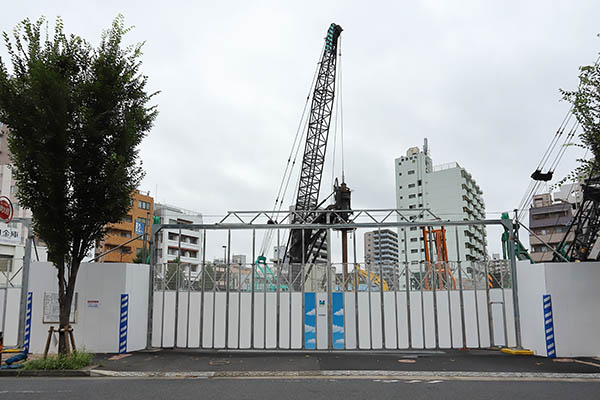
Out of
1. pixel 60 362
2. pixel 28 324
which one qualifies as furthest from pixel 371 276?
pixel 28 324

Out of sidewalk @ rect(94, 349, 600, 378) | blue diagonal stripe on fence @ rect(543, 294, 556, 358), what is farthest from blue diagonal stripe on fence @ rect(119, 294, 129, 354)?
blue diagonal stripe on fence @ rect(543, 294, 556, 358)

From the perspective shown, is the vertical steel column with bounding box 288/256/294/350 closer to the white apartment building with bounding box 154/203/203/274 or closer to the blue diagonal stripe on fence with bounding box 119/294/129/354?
the blue diagonal stripe on fence with bounding box 119/294/129/354

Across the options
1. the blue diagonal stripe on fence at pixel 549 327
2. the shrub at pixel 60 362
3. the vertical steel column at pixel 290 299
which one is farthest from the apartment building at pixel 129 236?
the blue diagonal stripe on fence at pixel 549 327

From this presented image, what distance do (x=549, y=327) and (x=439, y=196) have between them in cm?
6178

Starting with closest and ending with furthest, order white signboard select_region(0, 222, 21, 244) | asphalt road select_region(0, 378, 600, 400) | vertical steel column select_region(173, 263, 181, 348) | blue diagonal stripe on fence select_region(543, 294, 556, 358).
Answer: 1. asphalt road select_region(0, 378, 600, 400)
2. blue diagonal stripe on fence select_region(543, 294, 556, 358)
3. vertical steel column select_region(173, 263, 181, 348)
4. white signboard select_region(0, 222, 21, 244)

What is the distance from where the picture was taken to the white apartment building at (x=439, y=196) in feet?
230

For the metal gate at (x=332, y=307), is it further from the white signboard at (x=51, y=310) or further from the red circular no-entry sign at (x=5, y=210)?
the red circular no-entry sign at (x=5, y=210)

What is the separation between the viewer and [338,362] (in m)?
12.0

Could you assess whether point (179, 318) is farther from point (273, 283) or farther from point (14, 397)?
point (14, 397)

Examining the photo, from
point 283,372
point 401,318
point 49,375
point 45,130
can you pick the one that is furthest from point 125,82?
point 401,318

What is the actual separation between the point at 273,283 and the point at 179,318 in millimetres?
3319

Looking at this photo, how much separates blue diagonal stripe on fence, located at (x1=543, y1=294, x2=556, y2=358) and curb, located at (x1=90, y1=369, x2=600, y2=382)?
9.12ft

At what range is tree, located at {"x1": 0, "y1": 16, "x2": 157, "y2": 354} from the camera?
1115 cm

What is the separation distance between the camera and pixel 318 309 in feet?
51.0
